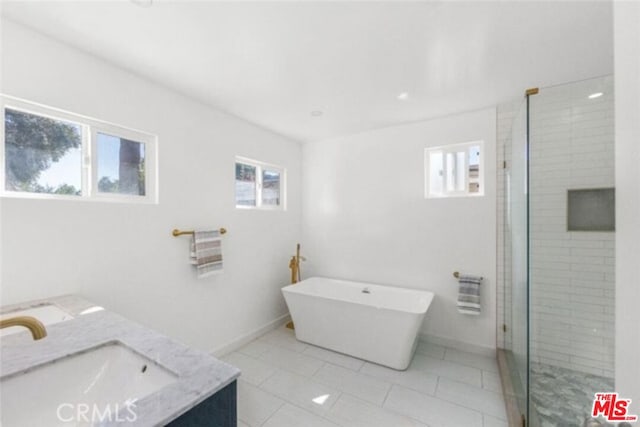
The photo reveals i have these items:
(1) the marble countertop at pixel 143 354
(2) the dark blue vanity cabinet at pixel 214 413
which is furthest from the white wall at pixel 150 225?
(2) the dark blue vanity cabinet at pixel 214 413

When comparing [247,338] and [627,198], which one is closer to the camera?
[627,198]

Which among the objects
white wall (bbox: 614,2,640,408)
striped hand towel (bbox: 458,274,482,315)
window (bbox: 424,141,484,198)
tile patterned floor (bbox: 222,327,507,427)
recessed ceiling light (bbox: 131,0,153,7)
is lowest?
tile patterned floor (bbox: 222,327,507,427)

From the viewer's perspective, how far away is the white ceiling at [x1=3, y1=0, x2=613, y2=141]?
55.0 inches

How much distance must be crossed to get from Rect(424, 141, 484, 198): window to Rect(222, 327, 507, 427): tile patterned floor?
171 centimetres

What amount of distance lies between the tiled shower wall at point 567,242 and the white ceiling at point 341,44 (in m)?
0.29

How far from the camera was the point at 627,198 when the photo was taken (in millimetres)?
546

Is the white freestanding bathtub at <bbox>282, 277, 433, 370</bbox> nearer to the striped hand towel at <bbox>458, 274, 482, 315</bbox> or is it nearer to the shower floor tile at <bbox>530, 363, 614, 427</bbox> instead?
the striped hand towel at <bbox>458, 274, 482, 315</bbox>

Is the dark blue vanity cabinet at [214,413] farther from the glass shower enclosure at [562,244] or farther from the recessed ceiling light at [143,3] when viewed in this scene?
the glass shower enclosure at [562,244]

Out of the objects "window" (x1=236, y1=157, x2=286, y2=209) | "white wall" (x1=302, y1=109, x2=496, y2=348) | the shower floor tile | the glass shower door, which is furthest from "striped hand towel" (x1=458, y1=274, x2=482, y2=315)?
"window" (x1=236, y1=157, x2=286, y2=209)

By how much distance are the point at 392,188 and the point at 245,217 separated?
Result: 177cm

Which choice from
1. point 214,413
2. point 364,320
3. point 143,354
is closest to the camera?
point 214,413

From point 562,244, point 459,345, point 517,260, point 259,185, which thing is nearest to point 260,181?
point 259,185

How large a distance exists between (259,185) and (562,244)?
3040mm

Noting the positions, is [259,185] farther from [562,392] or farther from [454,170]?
[562,392]
